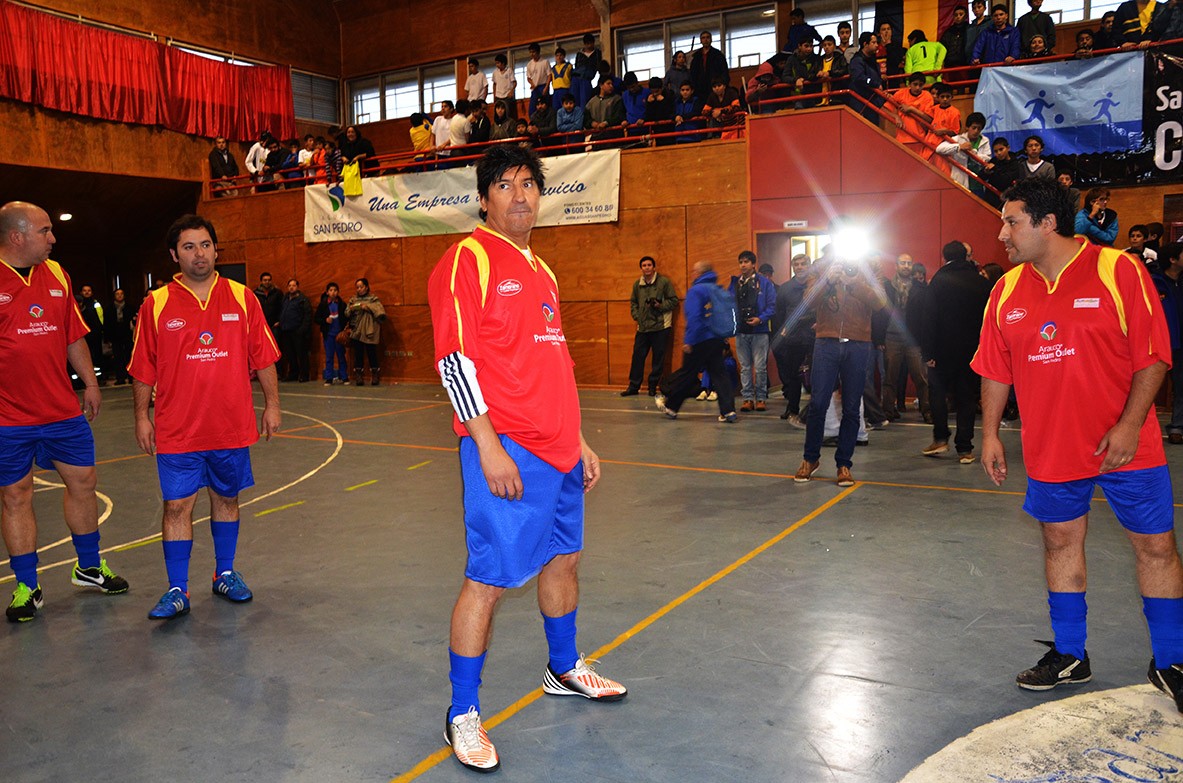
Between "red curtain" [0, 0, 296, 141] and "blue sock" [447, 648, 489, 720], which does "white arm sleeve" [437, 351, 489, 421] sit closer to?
"blue sock" [447, 648, 489, 720]

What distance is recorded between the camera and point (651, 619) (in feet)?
14.3

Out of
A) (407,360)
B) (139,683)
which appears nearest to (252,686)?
(139,683)

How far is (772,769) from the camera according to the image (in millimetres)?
2932

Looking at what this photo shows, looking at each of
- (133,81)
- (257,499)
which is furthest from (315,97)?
(257,499)

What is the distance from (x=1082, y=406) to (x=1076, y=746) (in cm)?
115

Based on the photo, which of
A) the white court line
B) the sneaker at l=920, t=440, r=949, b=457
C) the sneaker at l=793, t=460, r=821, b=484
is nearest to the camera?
the white court line

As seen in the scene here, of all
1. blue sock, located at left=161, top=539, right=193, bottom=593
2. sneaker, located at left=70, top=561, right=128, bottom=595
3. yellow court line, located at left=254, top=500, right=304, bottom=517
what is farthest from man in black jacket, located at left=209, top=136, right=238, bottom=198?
blue sock, located at left=161, top=539, right=193, bottom=593

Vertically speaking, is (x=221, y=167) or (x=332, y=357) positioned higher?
(x=221, y=167)

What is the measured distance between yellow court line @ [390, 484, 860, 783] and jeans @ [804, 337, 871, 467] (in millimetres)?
432

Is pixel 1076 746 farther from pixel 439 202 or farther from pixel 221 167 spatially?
pixel 221 167

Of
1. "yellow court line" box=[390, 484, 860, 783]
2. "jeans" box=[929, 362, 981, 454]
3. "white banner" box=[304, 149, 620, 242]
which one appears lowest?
"yellow court line" box=[390, 484, 860, 783]

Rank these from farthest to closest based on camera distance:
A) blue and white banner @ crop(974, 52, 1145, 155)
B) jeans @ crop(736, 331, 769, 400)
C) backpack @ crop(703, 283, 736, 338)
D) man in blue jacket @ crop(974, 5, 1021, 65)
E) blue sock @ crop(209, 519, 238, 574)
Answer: man in blue jacket @ crop(974, 5, 1021, 65) < jeans @ crop(736, 331, 769, 400) < blue and white banner @ crop(974, 52, 1145, 155) < backpack @ crop(703, 283, 736, 338) < blue sock @ crop(209, 519, 238, 574)

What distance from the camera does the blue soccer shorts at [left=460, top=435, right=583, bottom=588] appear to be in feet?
9.71

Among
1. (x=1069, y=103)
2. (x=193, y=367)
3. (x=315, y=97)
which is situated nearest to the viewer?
(x=193, y=367)
